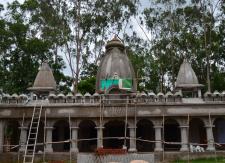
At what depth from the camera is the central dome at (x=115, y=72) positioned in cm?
2703

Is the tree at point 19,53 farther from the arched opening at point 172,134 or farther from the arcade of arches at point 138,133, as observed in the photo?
the arched opening at point 172,134

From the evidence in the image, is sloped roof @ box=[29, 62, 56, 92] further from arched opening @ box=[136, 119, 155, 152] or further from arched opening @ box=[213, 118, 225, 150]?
arched opening @ box=[213, 118, 225, 150]

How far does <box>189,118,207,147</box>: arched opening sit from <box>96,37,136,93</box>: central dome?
4.98m

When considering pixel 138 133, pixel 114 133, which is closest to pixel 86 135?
pixel 114 133

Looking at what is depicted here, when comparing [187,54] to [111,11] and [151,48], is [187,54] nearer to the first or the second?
[151,48]

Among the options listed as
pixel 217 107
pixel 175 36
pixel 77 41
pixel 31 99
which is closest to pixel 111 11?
pixel 77 41

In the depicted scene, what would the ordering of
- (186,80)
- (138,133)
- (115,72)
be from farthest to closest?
(186,80) → (138,133) → (115,72)

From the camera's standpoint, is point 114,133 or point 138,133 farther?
point 138,133

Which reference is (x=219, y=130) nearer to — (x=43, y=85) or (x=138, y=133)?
A: (x=138, y=133)

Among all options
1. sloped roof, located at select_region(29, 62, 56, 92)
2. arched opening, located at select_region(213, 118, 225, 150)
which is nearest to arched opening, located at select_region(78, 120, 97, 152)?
sloped roof, located at select_region(29, 62, 56, 92)

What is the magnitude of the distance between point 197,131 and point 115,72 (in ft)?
24.0

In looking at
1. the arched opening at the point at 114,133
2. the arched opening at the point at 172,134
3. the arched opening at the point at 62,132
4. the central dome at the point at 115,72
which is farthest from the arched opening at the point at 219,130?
the arched opening at the point at 62,132

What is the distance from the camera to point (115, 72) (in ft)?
91.7

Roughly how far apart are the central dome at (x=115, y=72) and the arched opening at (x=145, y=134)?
2.67 metres
